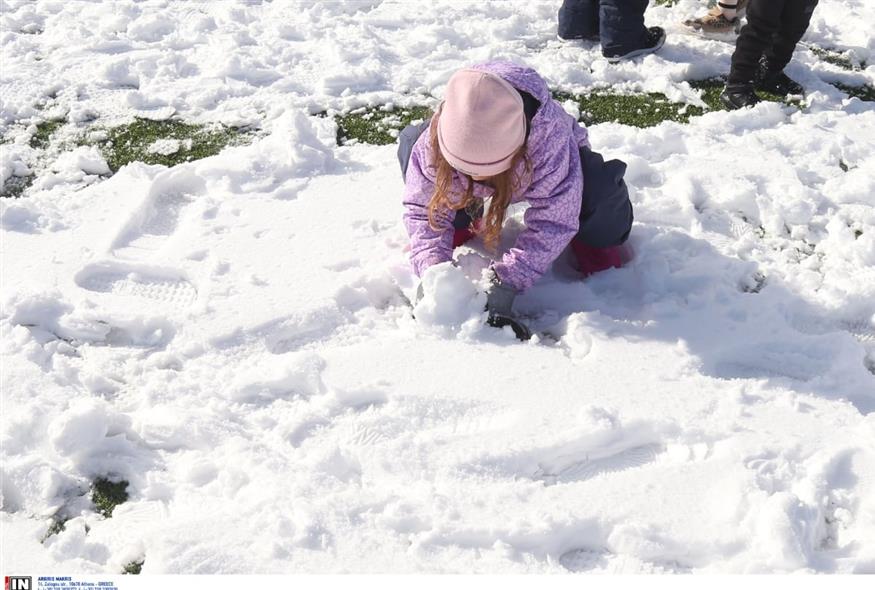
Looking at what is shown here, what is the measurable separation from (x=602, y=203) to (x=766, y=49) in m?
1.35

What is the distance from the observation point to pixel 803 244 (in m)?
2.60

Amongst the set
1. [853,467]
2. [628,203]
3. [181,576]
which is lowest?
[181,576]

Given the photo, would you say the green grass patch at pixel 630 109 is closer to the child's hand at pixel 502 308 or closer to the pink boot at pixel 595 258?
the pink boot at pixel 595 258

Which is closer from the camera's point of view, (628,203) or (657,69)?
(628,203)

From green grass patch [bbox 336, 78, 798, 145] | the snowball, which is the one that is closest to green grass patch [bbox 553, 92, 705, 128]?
green grass patch [bbox 336, 78, 798, 145]

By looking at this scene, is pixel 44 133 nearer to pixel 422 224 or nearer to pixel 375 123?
pixel 375 123

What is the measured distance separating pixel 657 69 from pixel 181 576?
2.69 metres

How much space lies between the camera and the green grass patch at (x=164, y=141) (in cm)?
304

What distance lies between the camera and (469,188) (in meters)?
2.19

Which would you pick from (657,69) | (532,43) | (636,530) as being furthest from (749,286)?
(532,43)

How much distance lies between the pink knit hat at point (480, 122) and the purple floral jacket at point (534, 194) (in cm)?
14

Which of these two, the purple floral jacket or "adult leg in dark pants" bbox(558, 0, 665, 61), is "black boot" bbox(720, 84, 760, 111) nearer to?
"adult leg in dark pants" bbox(558, 0, 665, 61)

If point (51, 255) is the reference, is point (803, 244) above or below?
above

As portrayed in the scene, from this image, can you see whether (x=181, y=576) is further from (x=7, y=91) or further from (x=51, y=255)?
(x=7, y=91)
